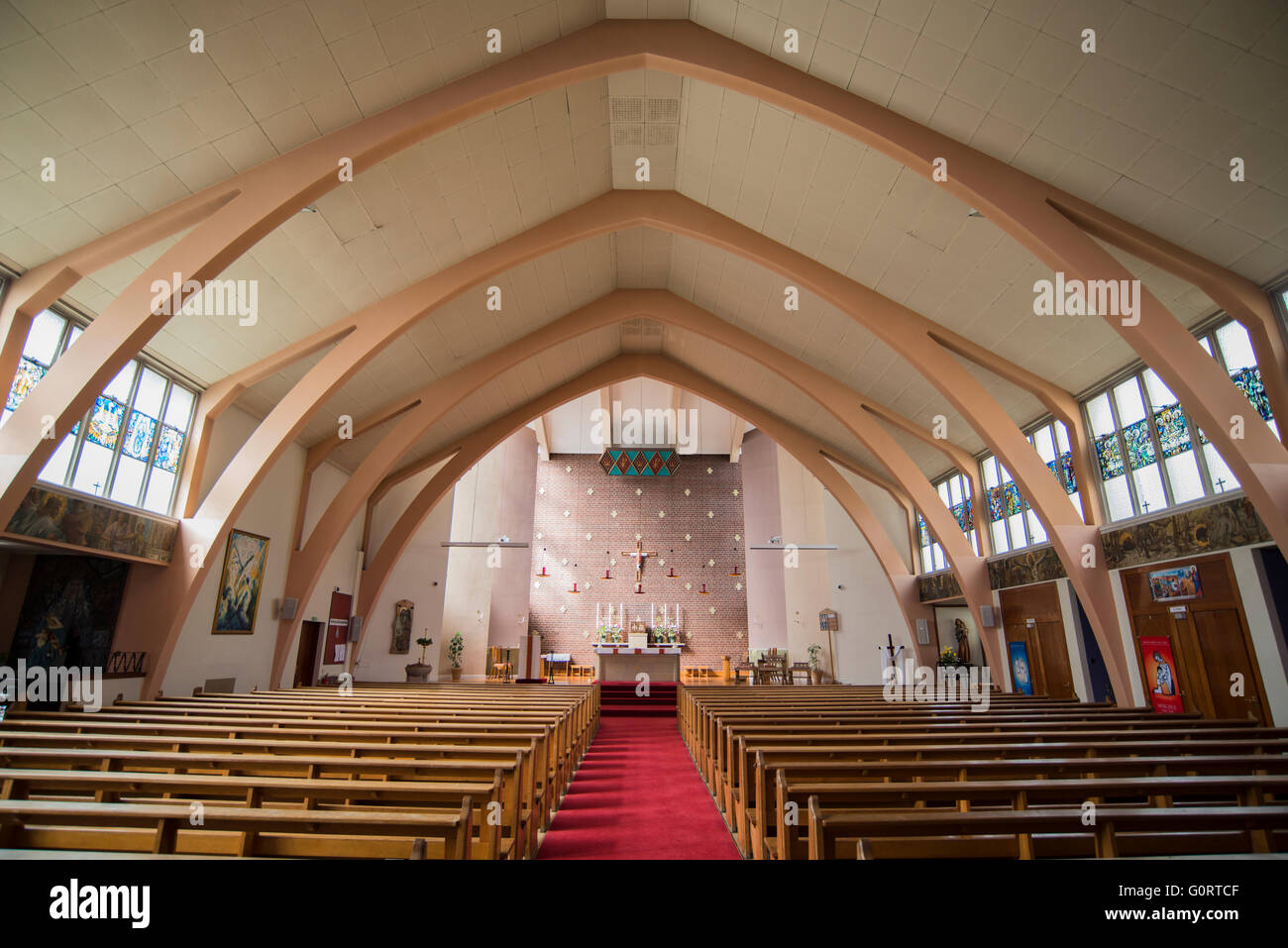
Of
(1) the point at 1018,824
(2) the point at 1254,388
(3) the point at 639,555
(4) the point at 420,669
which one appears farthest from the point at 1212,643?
(3) the point at 639,555

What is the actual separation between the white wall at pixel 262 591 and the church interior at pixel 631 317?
86mm

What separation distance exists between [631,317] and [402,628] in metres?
9.39

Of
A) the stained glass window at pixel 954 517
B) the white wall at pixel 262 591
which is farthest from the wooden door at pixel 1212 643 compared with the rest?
the white wall at pixel 262 591

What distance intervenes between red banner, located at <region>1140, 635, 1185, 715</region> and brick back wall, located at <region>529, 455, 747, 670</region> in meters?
13.4

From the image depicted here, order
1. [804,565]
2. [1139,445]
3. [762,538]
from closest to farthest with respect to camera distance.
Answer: [1139,445] → [804,565] → [762,538]

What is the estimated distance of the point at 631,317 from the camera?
12109 mm

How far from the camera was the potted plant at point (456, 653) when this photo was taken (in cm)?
1722

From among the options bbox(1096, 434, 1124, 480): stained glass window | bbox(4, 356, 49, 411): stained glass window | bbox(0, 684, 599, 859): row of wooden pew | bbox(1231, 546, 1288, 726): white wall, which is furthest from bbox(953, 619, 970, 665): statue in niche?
bbox(4, 356, 49, 411): stained glass window

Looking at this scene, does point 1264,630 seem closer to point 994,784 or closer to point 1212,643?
point 1212,643

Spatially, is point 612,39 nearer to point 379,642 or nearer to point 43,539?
point 43,539

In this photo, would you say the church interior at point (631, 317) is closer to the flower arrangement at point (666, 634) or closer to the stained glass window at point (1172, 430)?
the stained glass window at point (1172, 430)

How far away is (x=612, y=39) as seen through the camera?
6.67 m
